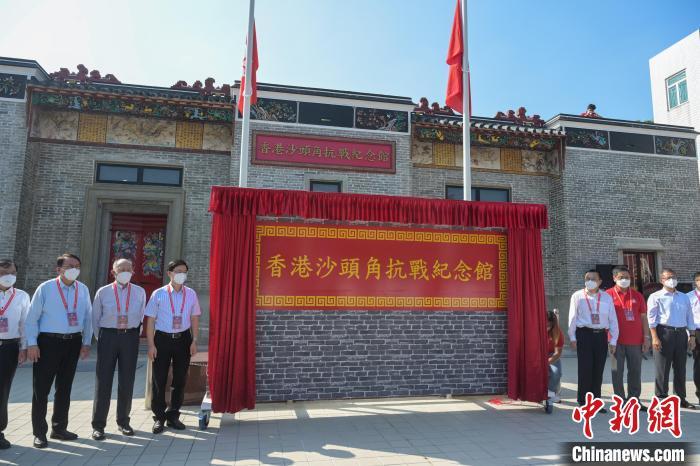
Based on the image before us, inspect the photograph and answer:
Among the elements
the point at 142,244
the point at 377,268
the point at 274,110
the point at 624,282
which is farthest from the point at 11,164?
the point at 624,282

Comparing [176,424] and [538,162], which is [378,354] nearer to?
[176,424]

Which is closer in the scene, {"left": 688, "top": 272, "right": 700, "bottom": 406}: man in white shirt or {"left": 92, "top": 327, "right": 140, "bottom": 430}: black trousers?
{"left": 92, "top": 327, "right": 140, "bottom": 430}: black trousers

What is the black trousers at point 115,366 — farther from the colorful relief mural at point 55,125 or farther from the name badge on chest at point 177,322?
the colorful relief mural at point 55,125

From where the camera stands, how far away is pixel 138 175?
29.9ft

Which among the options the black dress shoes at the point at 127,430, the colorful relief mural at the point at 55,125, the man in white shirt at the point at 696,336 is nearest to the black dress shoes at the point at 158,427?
the black dress shoes at the point at 127,430

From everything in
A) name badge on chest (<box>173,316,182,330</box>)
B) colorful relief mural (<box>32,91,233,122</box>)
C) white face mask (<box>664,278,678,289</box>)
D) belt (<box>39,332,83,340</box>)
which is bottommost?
belt (<box>39,332,83,340</box>)

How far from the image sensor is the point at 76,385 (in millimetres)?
5906

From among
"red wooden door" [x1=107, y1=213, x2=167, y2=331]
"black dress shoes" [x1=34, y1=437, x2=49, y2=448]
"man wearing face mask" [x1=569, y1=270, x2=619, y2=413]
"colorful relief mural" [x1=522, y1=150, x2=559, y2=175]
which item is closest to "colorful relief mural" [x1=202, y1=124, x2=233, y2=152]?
"red wooden door" [x1=107, y1=213, x2=167, y2=331]

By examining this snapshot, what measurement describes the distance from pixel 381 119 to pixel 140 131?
502 centimetres

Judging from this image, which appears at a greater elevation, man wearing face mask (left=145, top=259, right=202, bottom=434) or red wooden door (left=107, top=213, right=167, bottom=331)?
red wooden door (left=107, top=213, right=167, bottom=331)

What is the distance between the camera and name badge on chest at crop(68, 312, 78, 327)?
12.6 ft

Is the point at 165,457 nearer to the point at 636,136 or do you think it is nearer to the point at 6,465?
the point at 6,465

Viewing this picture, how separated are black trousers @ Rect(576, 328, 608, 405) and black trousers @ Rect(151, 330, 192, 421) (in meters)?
4.15

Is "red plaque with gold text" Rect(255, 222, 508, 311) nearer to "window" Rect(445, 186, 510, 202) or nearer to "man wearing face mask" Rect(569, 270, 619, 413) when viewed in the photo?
"man wearing face mask" Rect(569, 270, 619, 413)
